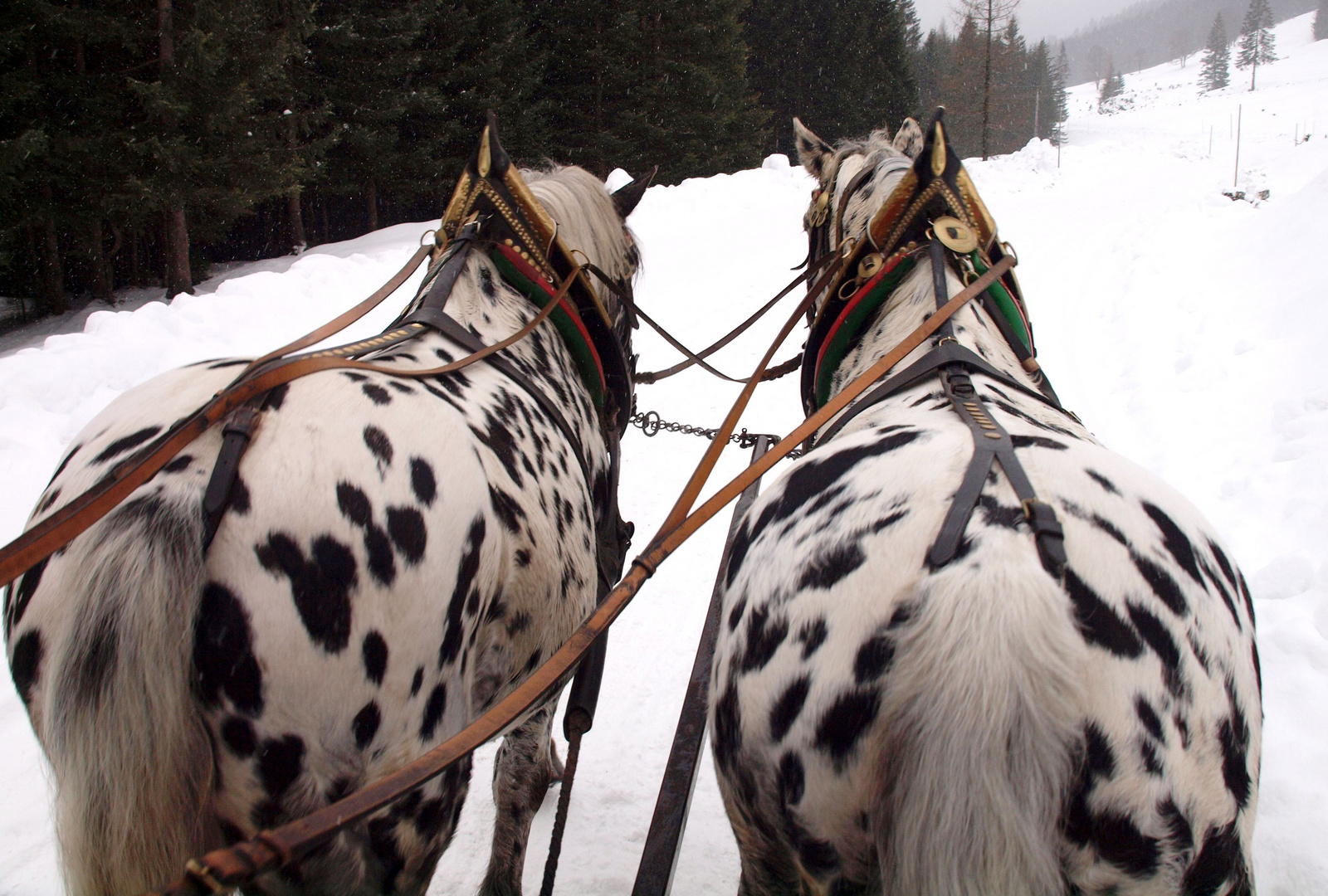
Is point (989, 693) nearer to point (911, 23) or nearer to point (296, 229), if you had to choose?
point (296, 229)

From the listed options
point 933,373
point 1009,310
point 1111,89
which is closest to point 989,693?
point 933,373

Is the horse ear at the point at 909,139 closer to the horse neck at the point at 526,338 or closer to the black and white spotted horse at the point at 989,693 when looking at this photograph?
the horse neck at the point at 526,338

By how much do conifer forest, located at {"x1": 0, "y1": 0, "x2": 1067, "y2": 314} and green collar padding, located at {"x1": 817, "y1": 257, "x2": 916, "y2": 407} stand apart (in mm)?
9855

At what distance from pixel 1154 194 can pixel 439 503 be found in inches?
537

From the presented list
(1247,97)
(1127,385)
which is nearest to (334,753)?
(1127,385)

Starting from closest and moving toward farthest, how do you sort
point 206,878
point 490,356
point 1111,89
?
point 206,878 → point 490,356 → point 1111,89

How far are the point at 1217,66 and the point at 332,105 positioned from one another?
77.0 meters

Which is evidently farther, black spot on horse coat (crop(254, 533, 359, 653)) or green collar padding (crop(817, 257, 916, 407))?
green collar padding (crop(817, 257, 916, 407))

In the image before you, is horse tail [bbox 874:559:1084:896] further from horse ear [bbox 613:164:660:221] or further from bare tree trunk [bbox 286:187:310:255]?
bare tree trunk [bbox 286:187:310:255]

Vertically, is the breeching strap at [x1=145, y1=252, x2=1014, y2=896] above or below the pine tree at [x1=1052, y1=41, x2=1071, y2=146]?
below

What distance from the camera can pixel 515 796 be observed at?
6.66ft

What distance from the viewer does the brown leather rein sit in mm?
924

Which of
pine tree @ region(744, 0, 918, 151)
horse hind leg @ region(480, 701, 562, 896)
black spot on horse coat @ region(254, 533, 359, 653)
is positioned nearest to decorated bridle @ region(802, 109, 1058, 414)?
horse hind leg @ region(480, 701, 562, 896)

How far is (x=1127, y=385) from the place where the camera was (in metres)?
4.82
